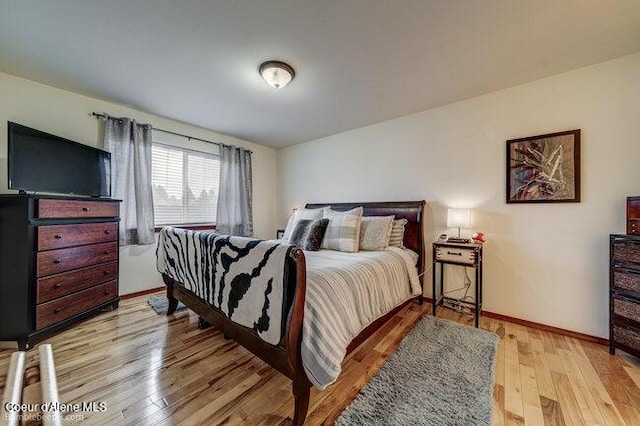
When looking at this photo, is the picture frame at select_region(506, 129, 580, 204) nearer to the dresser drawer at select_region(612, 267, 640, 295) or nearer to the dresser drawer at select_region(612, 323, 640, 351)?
the dresser drawer at select_region(612, 267, 640, 295)

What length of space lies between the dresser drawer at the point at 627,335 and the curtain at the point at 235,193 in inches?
169

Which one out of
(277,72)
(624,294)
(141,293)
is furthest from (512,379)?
(141,293)

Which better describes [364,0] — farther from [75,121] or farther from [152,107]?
[75,121]

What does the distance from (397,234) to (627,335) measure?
183 centimetres

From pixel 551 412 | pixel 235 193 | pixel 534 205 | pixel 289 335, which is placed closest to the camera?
pixel 289 335

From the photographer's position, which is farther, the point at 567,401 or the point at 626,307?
the point at 626,307

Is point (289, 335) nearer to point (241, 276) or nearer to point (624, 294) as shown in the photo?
point (241, 276)

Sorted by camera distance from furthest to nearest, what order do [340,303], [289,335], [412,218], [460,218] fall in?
[412,218] → [460,218] → [340,303] → [289,335]

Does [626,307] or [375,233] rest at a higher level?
[375,233]

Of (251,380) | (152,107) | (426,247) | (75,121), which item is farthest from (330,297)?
(75,121)

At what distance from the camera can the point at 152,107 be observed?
9.83 ft

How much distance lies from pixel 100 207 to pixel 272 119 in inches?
86.5

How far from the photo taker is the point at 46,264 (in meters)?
2.01

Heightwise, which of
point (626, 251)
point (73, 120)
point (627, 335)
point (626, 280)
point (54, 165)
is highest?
point (73, 120)
